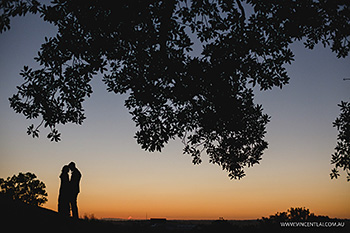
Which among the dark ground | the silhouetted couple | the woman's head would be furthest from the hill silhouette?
the woman's head

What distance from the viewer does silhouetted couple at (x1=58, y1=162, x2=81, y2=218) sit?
1675cm

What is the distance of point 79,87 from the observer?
13727mm

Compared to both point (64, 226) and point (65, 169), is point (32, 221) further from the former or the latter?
point (65, 169)

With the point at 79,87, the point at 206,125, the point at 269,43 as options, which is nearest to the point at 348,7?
the point at 269,43

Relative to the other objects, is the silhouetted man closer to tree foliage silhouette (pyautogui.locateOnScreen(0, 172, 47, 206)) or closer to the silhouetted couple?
the silhouetted couple

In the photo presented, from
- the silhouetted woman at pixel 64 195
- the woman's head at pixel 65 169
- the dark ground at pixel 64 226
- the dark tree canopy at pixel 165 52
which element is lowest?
the dark ground at pixel 64 226

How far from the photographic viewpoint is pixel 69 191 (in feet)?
54.9

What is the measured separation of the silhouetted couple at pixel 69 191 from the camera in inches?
659

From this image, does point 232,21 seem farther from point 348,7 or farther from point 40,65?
point 40,65

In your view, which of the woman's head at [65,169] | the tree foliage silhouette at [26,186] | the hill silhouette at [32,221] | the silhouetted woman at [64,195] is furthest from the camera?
the tree foliage silhouette at [26,186]

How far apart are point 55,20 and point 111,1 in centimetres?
213

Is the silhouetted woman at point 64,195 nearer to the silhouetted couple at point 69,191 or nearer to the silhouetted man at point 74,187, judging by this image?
the silhouetted couple at point 69,191

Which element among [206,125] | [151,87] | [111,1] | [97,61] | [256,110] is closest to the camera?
[111,1]

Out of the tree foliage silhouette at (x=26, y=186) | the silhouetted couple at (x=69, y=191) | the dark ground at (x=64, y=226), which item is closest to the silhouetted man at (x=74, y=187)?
the silhouetted couple at (x=69, y=191)
